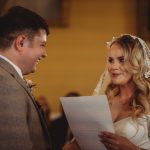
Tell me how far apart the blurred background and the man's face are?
12.2 feet

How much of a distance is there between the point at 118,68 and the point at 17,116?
38.8 inches

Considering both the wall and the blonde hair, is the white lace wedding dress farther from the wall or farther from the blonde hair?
the wall

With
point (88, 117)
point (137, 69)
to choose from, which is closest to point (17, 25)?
point (88, 117)

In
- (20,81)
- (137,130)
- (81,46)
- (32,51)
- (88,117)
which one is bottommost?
(81,46)

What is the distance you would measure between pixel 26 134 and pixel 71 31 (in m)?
4.27

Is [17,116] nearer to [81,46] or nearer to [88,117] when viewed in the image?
[88,117]

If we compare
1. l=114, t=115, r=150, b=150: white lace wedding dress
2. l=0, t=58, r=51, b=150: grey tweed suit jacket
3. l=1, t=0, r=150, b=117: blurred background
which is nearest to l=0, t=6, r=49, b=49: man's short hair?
l=0, t=58, r=51, b=150: grey tweed suit jacket

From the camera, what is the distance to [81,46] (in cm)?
688

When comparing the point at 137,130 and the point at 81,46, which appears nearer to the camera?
the point at 137,130

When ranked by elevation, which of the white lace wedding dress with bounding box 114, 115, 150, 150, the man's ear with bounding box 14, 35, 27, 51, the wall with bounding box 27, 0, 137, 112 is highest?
the man's ear with bounding box 14, 35, 27, 51

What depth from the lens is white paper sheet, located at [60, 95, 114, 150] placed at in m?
2.90

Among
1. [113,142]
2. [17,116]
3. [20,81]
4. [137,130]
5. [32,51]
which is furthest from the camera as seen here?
[137,130]

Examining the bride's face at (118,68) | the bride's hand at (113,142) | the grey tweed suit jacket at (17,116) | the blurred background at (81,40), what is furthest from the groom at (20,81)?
the blurred background at (81,40)

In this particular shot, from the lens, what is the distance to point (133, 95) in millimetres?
3523
